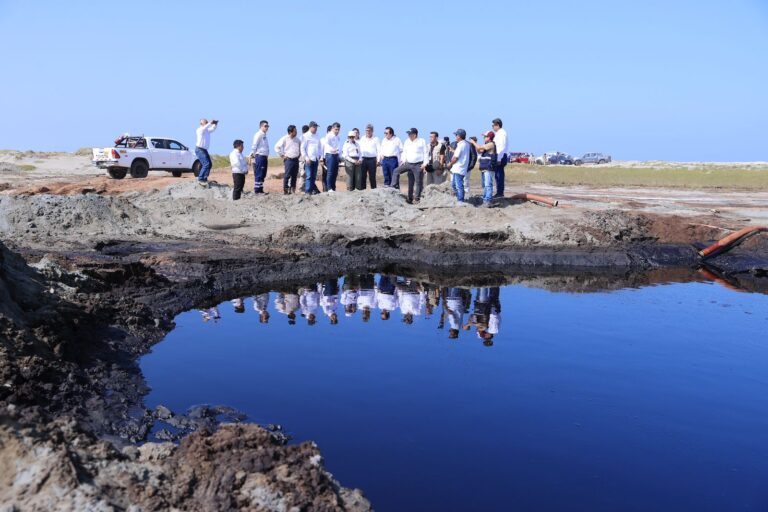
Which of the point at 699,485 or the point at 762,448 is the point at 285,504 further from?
the point at 762,448

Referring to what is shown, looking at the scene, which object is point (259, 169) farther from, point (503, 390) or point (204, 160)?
point (503, 390)

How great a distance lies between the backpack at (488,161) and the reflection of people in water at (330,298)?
17.5 feet

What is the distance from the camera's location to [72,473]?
16.1ft

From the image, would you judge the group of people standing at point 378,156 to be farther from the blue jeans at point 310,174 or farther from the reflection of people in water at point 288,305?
the reflection of people in water at point 288,305

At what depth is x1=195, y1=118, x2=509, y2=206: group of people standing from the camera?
19453 mm

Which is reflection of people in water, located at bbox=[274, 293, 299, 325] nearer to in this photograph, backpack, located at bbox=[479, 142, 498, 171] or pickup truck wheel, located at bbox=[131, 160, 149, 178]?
backpack, located at bbox=[479, 142, 498, 171]

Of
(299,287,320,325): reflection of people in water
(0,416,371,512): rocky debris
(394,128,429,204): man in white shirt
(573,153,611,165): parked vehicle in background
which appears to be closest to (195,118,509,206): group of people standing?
(394,128,429,204): man in white shirt

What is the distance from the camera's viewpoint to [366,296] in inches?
563

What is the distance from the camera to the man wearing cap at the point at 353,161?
20.9 meters

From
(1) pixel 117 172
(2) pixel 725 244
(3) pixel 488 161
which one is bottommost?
(2) pixel 725 244

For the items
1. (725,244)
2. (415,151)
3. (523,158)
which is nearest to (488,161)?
(415,151)

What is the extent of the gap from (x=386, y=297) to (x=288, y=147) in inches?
297

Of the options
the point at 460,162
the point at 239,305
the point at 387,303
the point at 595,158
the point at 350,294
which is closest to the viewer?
the point at 239,305

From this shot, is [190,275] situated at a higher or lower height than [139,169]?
lower
